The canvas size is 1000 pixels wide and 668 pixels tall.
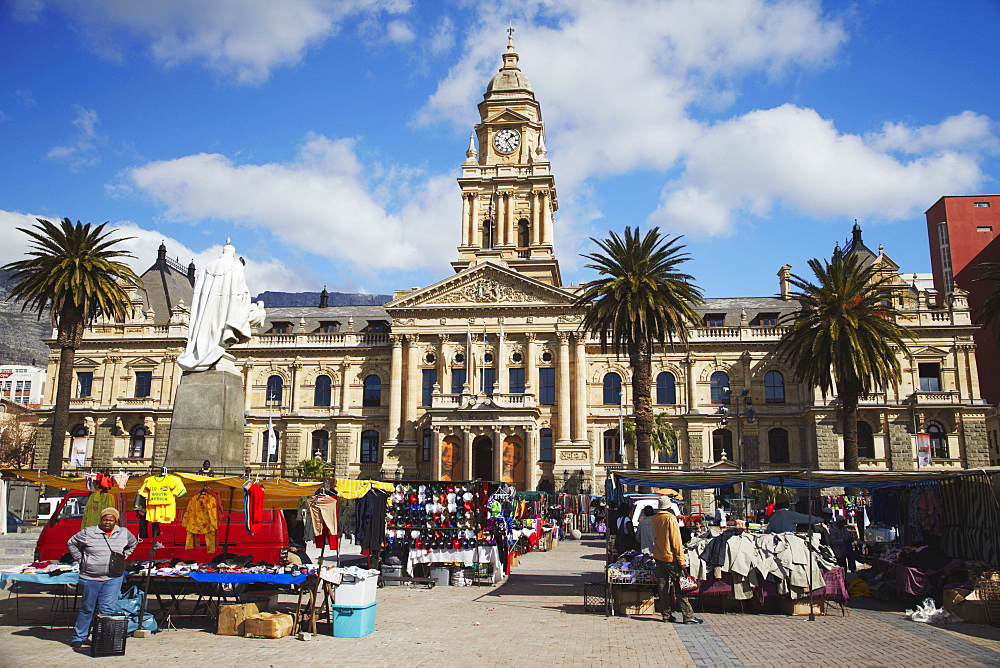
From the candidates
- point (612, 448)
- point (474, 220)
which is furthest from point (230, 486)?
point (474, 220)

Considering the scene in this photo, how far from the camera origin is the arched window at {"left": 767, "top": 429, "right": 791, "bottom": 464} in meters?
53.8

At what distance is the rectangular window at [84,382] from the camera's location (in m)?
60.2

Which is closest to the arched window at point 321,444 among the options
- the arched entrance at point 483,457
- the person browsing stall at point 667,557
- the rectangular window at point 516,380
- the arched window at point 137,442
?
the arched entrance at point 483,457

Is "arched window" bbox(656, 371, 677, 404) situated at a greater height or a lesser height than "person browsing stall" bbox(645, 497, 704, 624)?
greater

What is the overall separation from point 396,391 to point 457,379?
411 cm

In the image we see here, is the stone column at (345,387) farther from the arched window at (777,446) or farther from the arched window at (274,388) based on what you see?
the arched window at (777,446)

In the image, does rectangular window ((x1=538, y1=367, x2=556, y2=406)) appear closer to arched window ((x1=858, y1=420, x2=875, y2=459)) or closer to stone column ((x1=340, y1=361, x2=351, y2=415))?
stone column ((x1=340, y1=361, x2=351, y2=415))

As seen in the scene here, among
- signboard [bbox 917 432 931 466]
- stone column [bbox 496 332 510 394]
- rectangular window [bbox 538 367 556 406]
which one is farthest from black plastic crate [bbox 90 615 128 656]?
signboard [bbox 917 432 931 466]

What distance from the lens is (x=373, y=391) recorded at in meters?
58.1

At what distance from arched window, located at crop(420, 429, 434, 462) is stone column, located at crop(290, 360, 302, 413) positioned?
10628mm

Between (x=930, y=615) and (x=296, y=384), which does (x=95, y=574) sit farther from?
(x=296, y=384)

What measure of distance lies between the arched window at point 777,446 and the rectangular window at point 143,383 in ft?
141

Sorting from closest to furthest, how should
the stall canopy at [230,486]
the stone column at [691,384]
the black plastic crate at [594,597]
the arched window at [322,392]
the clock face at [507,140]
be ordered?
the stall canopy at [230,486] < the black plastic crate at [594,597] < the stone column at [691,384] < the arched window at [322,392] < the clock face at [507,140]

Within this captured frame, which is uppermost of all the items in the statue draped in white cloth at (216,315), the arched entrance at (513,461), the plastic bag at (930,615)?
the statue draped in white cloth at (216,315)
